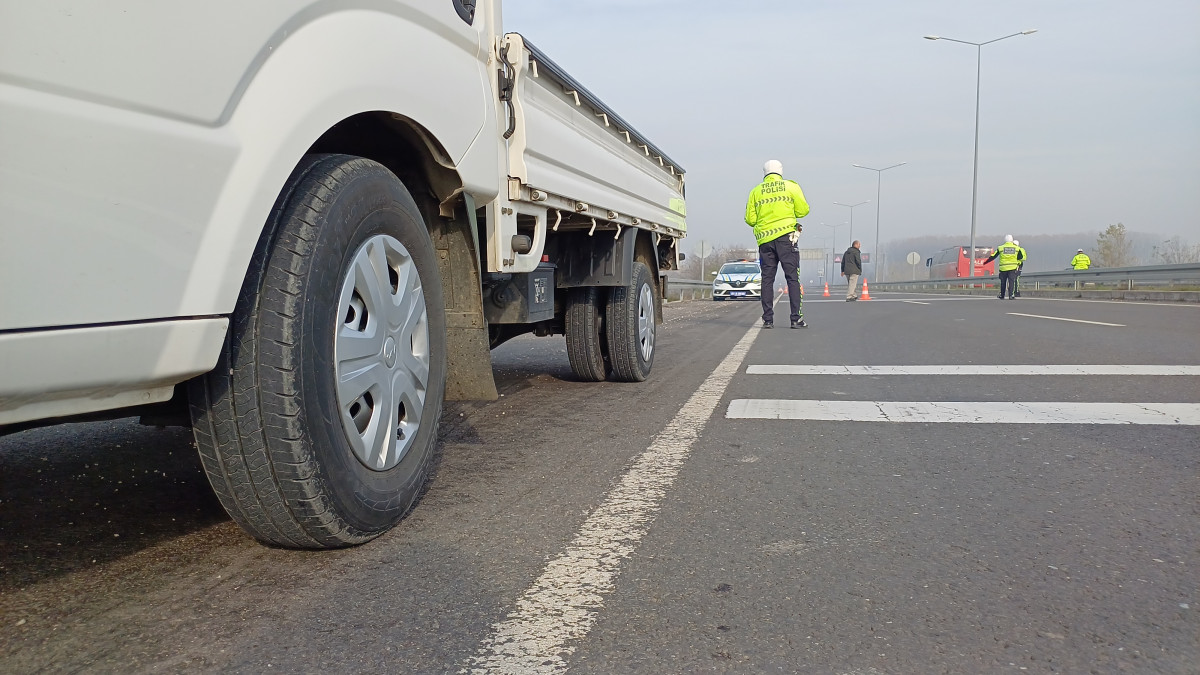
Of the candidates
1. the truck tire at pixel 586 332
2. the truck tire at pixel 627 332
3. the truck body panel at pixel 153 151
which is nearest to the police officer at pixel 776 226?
the truck tire at pixel 627 332

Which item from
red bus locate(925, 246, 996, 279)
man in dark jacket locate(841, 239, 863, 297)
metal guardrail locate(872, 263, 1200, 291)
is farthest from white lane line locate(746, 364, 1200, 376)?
red bus locate(925, 246, 996, 279)

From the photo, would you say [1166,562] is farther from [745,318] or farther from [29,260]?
[745,318]

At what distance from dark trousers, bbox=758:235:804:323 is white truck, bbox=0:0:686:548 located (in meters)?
7.52

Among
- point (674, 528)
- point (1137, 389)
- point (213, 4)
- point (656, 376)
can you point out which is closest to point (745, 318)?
point (656, 376)

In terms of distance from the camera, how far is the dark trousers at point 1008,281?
22938mm

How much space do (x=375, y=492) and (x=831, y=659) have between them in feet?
3.93

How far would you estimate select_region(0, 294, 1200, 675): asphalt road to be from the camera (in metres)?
1.64

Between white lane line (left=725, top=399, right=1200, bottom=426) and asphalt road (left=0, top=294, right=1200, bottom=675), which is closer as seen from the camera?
asphalt road (left=0, top=294, right=1200, bottom=675)

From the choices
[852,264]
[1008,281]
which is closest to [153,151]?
[852,264]

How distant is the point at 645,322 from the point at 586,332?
66 centimetres

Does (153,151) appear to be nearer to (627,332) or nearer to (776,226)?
(627,332)

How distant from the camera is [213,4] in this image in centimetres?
162

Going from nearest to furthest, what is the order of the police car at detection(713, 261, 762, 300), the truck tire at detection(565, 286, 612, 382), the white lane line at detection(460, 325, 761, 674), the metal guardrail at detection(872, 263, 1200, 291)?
the white lane line at detection(460, 325, 761, 674)
the truck tire at detection(565, 286, 612, 382)
the metal guardrail at detection(872, 263, 1200, 291)
the police car at detection(713, 261, 762, 300)

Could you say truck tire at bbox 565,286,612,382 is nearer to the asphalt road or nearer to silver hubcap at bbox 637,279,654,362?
silver hubcap at bbox 637,279,654,362
